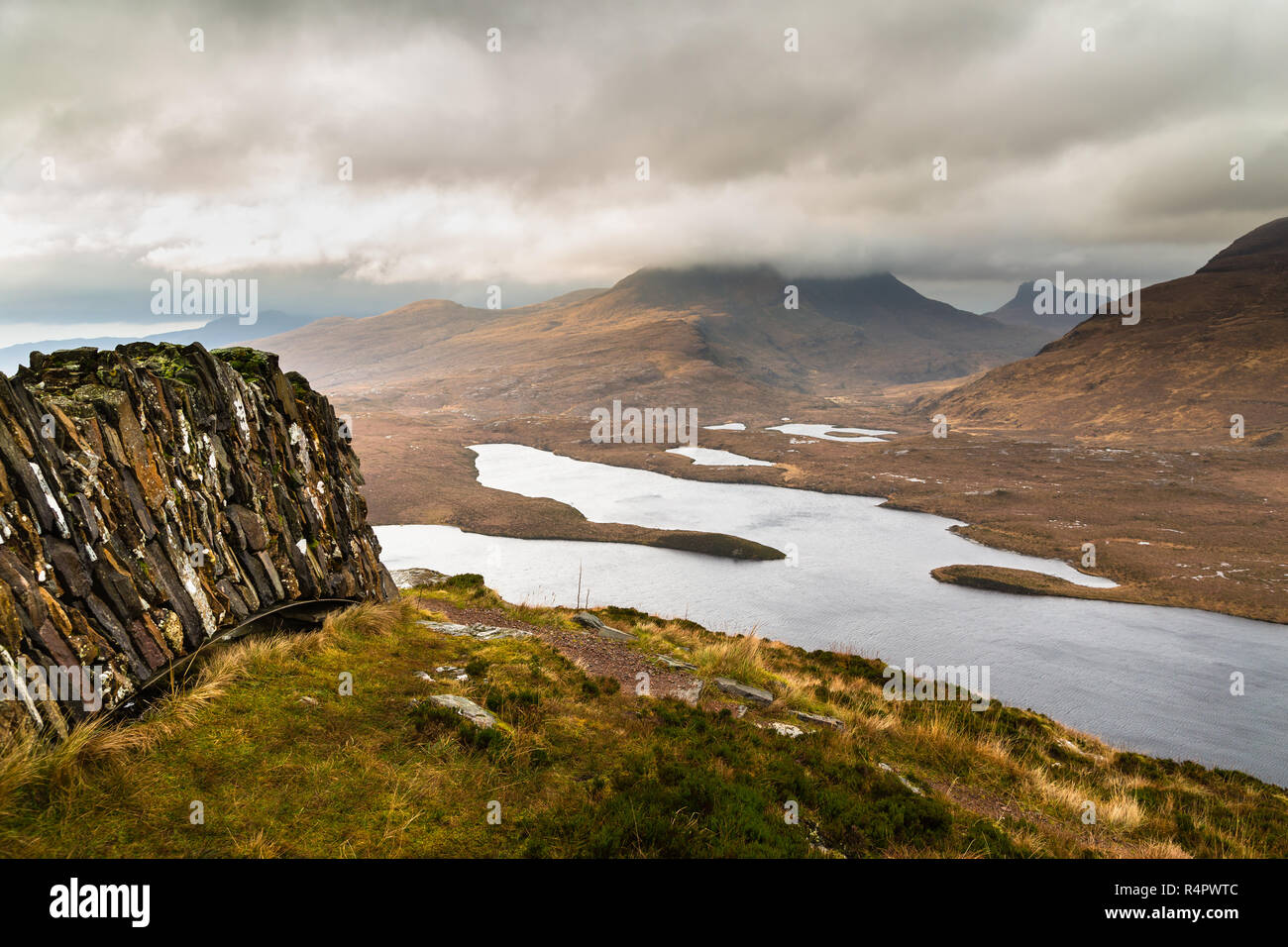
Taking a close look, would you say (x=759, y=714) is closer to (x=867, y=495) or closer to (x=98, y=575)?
(x=98, y=575)

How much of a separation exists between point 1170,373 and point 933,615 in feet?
497

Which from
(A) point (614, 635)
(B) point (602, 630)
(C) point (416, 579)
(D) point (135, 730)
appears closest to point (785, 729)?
(A) point (614, 635)

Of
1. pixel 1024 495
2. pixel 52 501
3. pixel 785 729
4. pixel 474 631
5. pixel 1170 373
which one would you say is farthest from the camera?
pixel 1170 373

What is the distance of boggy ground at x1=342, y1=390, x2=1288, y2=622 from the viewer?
45969 mm

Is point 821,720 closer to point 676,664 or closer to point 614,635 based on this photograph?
point 676,664

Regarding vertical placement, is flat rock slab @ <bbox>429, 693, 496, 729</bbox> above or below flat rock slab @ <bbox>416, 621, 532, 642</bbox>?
above

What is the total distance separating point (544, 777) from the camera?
7.87 meters

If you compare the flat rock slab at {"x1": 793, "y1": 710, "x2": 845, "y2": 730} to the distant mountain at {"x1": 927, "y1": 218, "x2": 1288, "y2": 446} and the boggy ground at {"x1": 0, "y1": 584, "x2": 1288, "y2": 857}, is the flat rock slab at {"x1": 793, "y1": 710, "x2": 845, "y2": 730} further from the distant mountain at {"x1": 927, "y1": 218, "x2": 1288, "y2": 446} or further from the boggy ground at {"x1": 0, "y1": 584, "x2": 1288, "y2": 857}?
the distant mountain at {"x1": 927, "y1": 218, "x2": 1288, "y2": 446}

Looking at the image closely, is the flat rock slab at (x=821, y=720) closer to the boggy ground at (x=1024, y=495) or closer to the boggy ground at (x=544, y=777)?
the boggy ground at (x=544, y=777)

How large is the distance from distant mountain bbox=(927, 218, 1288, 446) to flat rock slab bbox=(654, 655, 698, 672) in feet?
446

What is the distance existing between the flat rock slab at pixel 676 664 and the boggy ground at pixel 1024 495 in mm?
37463

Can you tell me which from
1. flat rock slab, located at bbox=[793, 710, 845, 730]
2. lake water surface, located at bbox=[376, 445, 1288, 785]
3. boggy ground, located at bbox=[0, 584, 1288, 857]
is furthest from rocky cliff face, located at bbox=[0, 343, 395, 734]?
lake water surface, located at bbox=[376, 445, 1288, 785]

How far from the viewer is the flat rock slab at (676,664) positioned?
605 inches
